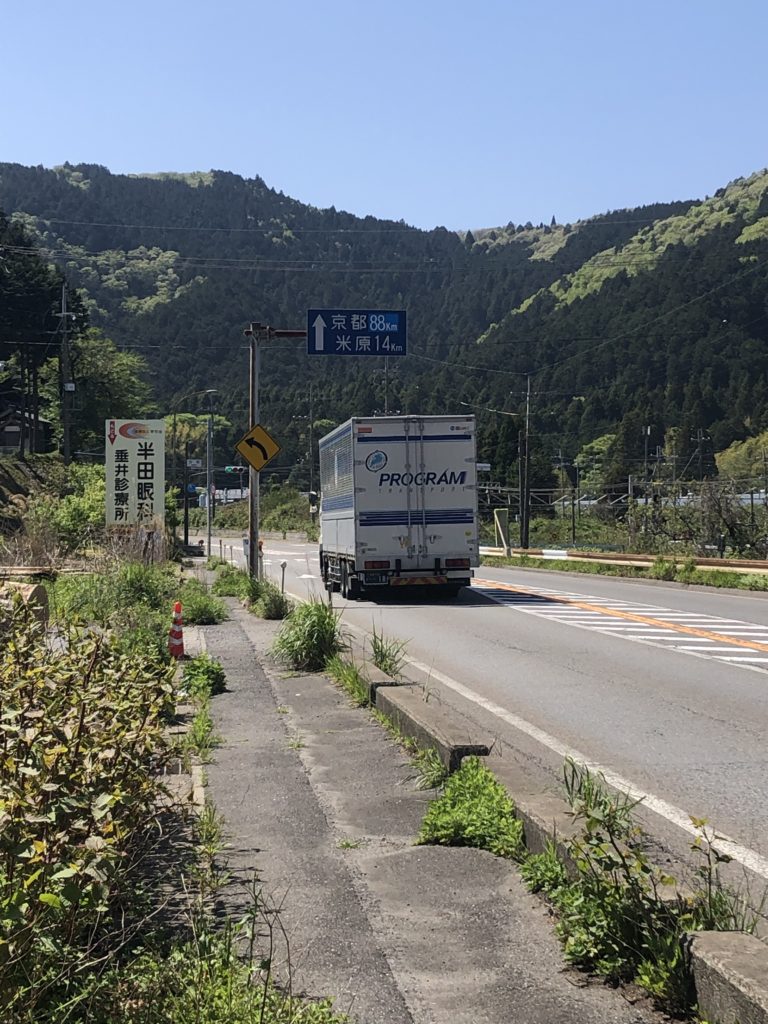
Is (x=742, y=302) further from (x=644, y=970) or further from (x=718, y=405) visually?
(x=644, y=970)

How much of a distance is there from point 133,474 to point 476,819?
28775 millimetres

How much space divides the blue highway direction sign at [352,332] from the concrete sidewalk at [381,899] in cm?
1799

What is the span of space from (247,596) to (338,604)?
8.42 ft

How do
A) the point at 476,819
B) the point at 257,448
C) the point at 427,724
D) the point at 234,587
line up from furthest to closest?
the point at 234,587
the point at 257,448
the point at 427,724
the point at 476,819

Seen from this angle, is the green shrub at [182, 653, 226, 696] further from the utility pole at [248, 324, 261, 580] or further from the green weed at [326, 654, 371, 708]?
the utility pole at [248, 324, 261, 580]

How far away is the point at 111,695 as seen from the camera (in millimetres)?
4992

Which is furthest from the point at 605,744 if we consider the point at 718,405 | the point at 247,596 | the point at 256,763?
the point at 718,405

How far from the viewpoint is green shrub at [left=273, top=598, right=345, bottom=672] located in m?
12.4

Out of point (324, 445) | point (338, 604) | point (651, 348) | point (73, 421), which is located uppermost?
point (651, 348)

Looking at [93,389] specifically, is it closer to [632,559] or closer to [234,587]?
[632,559]

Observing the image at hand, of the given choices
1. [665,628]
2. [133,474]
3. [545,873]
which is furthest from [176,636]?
[133,474]

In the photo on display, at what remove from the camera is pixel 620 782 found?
691cm

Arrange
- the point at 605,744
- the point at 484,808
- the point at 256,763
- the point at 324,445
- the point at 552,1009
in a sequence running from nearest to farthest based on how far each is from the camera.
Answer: the point at 552,1009, the point at 484,808, the point at 256,763, the point at 605,744, the point at 324,445

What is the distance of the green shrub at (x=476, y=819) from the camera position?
530cm
